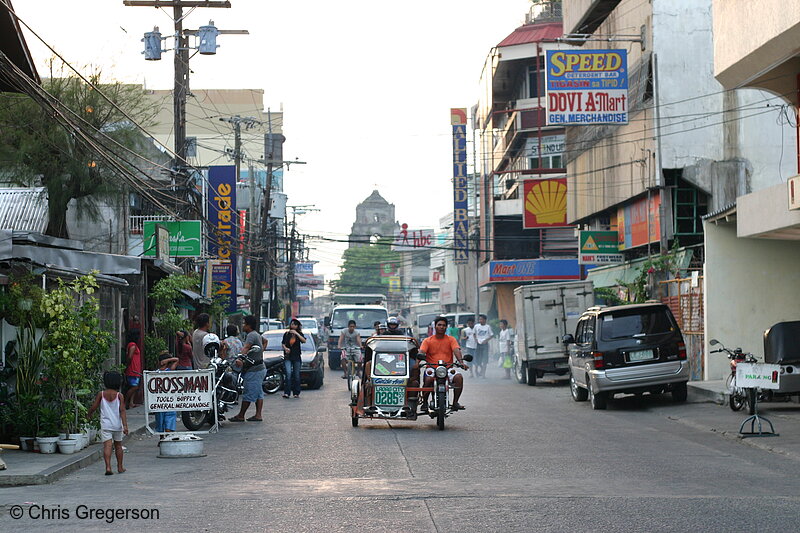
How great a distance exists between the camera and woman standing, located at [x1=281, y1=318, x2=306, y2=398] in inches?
915

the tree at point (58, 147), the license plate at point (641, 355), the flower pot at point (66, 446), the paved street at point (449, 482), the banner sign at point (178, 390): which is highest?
the tree at point (58, 147)

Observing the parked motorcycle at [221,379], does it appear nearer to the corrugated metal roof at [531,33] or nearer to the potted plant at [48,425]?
the potted plant at [48,425]

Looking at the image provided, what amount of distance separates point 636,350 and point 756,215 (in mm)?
3830

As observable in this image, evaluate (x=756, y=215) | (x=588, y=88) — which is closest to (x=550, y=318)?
(x=588, y=88)

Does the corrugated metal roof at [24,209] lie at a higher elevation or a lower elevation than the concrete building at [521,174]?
lower

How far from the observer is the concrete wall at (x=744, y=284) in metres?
24.4

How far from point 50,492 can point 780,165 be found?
24.5 m

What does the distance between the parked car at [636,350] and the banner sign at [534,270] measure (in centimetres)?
3680

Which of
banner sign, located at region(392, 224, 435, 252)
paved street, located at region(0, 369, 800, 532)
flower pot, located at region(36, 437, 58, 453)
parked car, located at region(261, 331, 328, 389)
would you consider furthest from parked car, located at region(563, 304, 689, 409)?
banner sign, located at region(392, 224, 435, 252)

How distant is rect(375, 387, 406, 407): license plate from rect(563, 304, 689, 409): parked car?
4.85 m

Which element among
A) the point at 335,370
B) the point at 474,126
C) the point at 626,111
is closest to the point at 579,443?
the point at 626,111

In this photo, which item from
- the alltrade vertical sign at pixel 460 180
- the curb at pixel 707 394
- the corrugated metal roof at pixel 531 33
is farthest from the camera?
the alltrade vertical sign at pixel 460 180

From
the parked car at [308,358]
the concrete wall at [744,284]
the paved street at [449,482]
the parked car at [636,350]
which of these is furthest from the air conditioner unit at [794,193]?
the parked car at [308,358]

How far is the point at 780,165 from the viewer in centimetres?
2994
